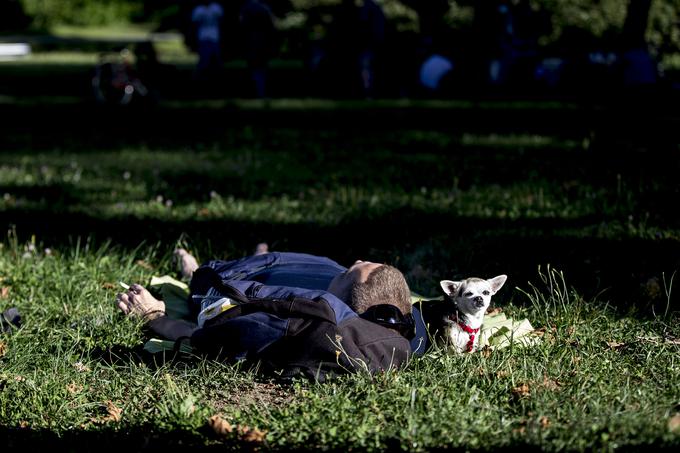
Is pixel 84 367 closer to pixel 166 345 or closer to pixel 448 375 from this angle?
pixel 166 345

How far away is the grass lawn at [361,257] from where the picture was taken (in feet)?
11.0

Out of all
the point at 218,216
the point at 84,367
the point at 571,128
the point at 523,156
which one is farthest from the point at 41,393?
the point at 571,128

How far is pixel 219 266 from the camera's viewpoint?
15.7ft

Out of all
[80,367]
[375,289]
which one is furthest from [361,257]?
[80,367]

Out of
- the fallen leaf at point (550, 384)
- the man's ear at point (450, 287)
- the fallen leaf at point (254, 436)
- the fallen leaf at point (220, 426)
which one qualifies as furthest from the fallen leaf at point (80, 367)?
the fallen leaf at point (550, 384)

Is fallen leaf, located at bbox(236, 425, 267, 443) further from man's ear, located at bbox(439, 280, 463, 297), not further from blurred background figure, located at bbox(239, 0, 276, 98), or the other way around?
blurred background figure, located at bbox(239, 0, 276, 98)

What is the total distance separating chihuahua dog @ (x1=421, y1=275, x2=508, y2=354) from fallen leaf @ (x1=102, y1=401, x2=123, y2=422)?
4.58ft

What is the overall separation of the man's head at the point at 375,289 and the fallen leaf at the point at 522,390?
2.29 ft

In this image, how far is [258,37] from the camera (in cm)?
1478

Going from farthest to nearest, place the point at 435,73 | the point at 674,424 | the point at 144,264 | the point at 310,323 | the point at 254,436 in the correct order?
the point at 435,73 → the point at 144,264 → the point at 310,323 → the point at 254,436 → the point at 674,424

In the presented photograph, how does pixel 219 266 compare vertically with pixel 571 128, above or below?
above

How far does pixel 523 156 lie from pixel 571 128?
7.01ft

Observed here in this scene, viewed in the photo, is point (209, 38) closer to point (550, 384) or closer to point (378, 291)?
point (378, 291)

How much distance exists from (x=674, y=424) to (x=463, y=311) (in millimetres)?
1100
